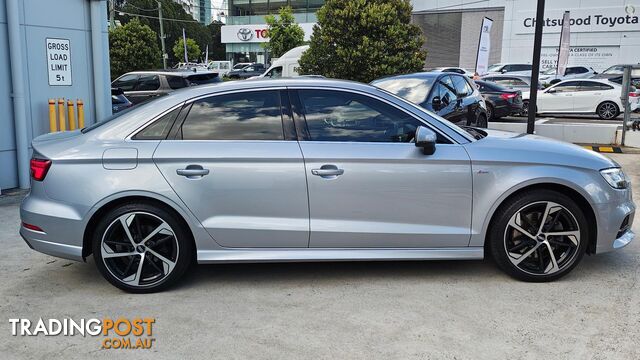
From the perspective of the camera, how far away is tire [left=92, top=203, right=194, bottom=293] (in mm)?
4266

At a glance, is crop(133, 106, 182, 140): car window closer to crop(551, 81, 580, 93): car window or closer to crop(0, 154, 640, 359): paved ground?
crop(0, 154, 640, 359): paved ground

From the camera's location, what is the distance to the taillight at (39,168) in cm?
433

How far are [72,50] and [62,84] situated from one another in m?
0.53

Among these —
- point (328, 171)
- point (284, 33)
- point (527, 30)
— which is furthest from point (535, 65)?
point (527, 30)

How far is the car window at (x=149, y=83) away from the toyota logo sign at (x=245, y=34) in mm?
39349

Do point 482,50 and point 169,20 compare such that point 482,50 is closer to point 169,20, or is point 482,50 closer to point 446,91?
point 446,91

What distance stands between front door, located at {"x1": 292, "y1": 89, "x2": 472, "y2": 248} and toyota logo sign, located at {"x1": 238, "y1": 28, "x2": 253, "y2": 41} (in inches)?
2023

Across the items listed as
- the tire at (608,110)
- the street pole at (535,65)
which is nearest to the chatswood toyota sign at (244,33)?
the tire at (608,110)

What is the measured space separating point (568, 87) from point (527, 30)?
20918 mm

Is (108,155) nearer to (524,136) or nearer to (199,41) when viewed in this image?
(524,136)

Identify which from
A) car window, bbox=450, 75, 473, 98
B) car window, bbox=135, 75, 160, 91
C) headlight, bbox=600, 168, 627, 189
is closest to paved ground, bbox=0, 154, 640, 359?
headlight, bbox=600, 168, 627, 189

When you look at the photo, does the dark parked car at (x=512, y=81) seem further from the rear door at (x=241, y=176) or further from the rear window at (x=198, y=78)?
the rear door at (x=241, y=176)

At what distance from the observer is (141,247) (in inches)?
169

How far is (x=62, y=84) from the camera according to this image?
8.48m
